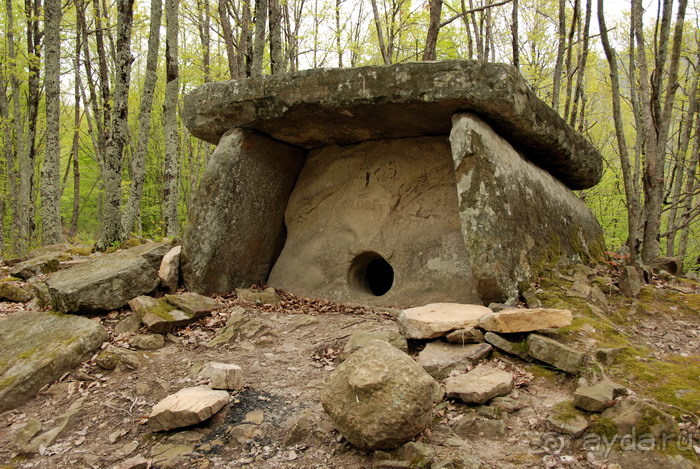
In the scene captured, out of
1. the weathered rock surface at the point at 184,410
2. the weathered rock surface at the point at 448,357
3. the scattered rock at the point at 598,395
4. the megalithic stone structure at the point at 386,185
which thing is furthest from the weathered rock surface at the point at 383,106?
the weathered rock surface at the point at 184,410

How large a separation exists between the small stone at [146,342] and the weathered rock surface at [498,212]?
299 cm

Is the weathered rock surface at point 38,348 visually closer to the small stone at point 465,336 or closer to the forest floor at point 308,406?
the forest floor at point 308,406

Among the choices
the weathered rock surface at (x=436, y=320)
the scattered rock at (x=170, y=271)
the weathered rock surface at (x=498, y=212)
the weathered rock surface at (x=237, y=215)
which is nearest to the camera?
the weathered rock surface at (x=436, y=320)

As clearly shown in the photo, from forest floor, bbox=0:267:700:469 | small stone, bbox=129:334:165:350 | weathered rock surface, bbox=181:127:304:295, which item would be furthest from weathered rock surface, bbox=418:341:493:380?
weathered rock surface, bbox=181:127:304:295

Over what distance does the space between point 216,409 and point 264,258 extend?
3444 millimetres

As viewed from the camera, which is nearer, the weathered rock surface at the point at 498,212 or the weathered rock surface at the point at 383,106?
the weathered rock surface at the point at 498,212

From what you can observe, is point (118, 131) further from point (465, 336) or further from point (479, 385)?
point (479, 385)

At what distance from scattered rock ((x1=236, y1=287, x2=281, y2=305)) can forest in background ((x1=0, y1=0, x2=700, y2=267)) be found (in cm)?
343

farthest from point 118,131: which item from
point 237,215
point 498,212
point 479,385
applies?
point 479,385

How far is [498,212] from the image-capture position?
4449mm

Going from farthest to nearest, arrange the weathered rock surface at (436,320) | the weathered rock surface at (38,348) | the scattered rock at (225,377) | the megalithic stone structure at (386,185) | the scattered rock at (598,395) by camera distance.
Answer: the megalithic stone structure at (386,185)
the weathered rock surface at (436,320)
the weathered rock surface at (38,348)
the scattered rock at (225,377)
the scattered rock at (598,395)

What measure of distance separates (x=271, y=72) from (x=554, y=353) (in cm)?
768

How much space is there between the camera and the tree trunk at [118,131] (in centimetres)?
746

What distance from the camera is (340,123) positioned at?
5586 mm
